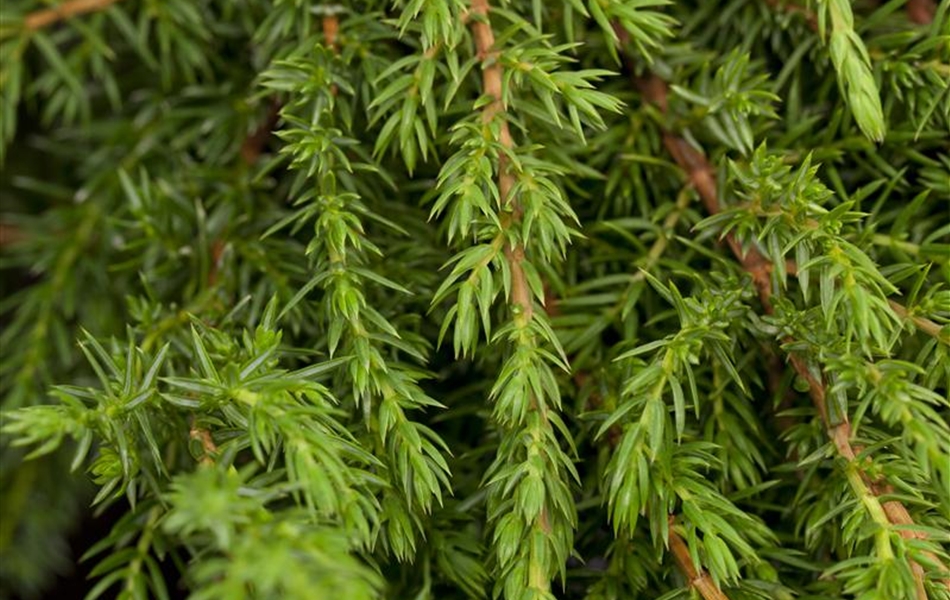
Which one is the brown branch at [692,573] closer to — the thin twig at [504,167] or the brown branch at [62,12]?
the thin twig at [504,167]

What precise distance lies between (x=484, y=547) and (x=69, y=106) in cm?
71

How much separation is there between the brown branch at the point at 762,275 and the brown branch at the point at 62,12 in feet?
1.93

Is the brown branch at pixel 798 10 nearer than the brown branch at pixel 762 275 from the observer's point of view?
No

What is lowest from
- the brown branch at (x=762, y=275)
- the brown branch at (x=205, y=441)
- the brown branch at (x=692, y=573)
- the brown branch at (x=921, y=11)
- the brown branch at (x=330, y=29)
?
the brown branch at (x=692, y=573)

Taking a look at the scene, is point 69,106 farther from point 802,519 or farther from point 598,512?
point 802,519

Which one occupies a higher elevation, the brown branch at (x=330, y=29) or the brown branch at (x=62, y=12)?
the brown branch at (x=330, y=29)

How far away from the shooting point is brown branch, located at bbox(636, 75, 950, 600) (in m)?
0.73

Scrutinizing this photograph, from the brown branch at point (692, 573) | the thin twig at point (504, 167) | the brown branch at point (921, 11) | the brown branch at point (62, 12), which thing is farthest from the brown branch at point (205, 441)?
the brown branch at point (921, 11)

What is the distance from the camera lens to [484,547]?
807 millimetres

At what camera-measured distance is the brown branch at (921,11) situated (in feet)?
3.16

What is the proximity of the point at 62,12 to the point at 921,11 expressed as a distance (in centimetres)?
88

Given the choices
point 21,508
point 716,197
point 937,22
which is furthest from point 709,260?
point 21,508

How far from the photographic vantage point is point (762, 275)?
844mm

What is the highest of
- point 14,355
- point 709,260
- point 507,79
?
point 507,79
